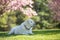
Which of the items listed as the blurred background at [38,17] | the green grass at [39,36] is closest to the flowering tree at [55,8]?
the blurred background at [38,17]

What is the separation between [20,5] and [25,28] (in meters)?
0.22

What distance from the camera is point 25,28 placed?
1.88 meters

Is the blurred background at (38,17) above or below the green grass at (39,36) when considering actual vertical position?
above

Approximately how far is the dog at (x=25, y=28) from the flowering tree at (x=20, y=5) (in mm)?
64

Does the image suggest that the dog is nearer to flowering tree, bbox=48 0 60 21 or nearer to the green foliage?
the green foliage

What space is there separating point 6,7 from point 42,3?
34cm

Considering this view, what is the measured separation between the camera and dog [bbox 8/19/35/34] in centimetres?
187

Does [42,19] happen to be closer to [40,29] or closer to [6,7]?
[40,29]

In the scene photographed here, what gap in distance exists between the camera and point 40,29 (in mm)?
1903

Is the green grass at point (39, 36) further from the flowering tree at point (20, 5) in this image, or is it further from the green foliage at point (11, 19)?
the flowering tree at point (20, 5)

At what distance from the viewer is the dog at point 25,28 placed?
6.14ft

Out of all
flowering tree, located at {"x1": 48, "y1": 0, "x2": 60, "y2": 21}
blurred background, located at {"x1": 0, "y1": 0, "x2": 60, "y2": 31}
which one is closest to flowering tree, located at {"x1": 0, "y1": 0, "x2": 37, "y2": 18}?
blurred background, located at {"x1": 0, "y1": 0, "x2": 60, "y2": 31}

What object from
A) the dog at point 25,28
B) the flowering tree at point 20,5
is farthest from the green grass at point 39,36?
the flowering tree at point 20,5

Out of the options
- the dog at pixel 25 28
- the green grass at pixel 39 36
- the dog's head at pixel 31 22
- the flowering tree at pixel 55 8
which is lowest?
the green grass at pixel 39 36
